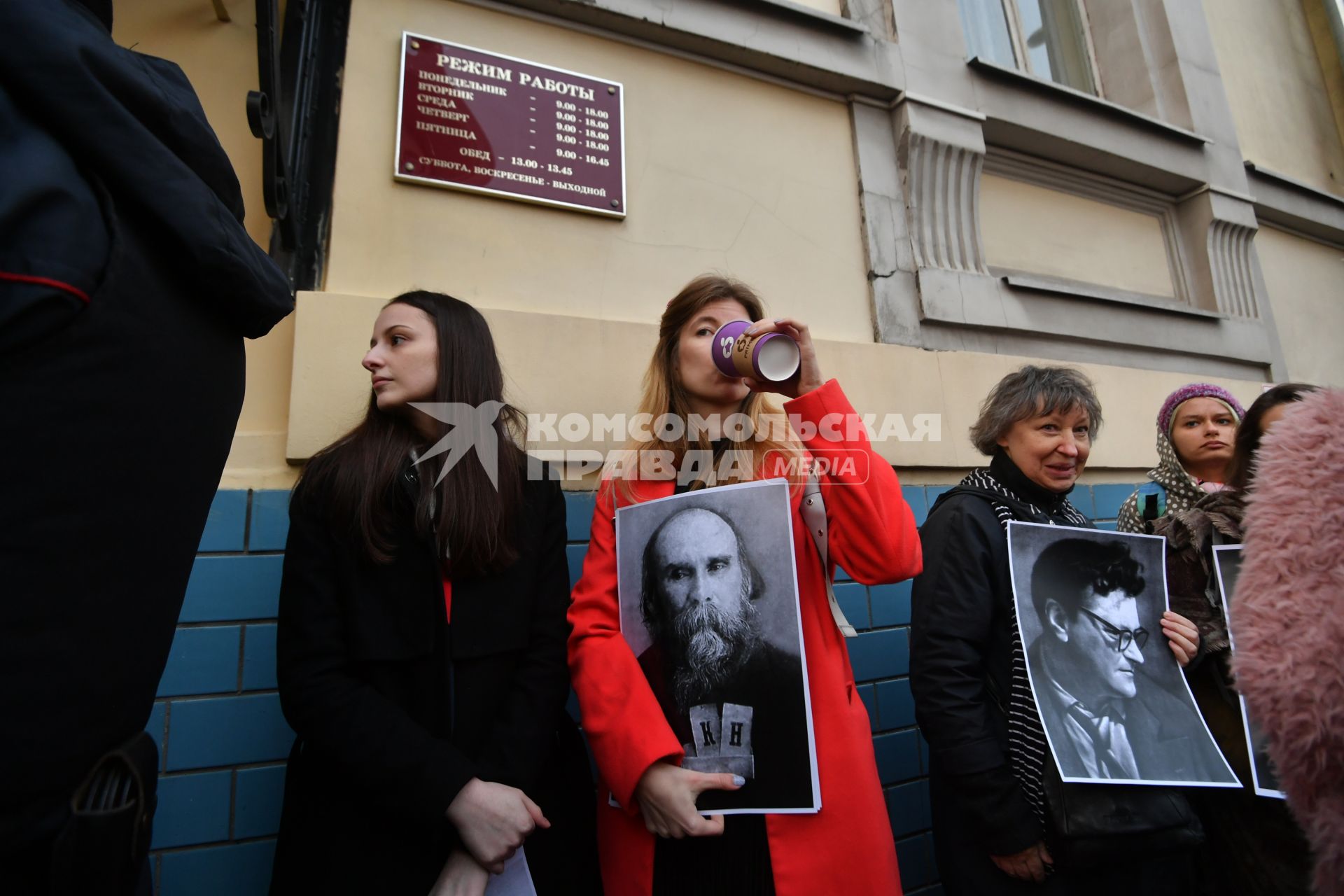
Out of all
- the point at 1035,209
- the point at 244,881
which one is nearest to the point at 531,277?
the point at 244,881

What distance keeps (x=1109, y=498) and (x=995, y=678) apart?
2033 millimetres

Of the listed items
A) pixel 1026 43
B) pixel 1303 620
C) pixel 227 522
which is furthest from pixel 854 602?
pixel 1026 43

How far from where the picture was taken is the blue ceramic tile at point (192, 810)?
167cm

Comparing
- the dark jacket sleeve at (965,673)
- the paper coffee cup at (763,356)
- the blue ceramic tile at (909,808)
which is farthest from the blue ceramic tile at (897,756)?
the paper coffee cup at (763,356)

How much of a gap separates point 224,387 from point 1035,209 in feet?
12.9

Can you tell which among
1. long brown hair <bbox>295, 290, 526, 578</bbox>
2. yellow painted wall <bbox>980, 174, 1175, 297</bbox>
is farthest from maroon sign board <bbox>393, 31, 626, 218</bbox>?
yellow painted wall <bbox>980, 174, 1175, 297</bbox>

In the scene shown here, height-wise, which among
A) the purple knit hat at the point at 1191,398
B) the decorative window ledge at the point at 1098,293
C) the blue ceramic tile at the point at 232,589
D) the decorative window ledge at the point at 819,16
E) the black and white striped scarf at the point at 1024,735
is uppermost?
the decorative window ledge at the point at 819,16

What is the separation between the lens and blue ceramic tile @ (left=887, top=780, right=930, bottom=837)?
7.61 feet

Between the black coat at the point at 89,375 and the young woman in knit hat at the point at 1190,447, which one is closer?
the black coat at the point at 89,375

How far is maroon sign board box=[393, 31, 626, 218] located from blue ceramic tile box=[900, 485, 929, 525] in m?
1.55

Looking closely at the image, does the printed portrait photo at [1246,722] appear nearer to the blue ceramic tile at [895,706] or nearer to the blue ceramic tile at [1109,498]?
the blue ceramic tile at [895,706]

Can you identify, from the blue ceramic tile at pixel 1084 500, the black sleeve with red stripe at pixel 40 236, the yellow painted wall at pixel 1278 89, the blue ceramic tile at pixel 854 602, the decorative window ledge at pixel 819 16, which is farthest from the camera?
the yellow painted wall at pixel 1278 89

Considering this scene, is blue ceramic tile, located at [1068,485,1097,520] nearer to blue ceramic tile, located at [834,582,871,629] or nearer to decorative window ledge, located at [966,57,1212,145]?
→ blue ceramic tile, located at [834,582,871,629]

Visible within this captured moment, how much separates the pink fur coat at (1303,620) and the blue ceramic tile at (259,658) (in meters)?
2.05
